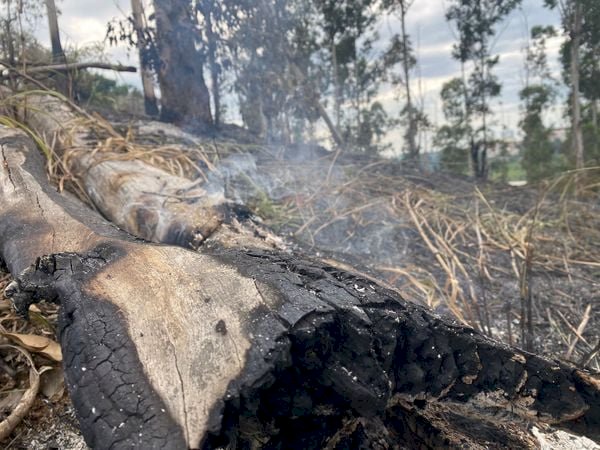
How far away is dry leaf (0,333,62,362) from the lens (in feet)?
3.35

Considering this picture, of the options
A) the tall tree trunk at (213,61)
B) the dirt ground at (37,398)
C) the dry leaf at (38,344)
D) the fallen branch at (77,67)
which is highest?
the tall tree trunk at (213,61)

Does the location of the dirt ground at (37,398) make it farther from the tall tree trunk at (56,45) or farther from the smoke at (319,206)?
the tall tree trunk at (56,45)

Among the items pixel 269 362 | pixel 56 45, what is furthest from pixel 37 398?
pixel 56 45

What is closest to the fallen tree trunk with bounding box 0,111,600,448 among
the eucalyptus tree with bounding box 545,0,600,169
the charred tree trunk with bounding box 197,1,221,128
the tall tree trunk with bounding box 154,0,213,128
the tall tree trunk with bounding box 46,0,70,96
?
the tall tree trunk with bounding box 46,0,70,96

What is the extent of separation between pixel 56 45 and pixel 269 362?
3.92 meters

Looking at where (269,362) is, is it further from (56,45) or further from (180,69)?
(180,69)

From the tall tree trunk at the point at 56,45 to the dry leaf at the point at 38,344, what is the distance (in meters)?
3.01

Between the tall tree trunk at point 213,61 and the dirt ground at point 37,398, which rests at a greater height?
the tall tree trunk at point 213,61

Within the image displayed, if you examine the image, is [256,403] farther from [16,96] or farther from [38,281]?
[16,96]

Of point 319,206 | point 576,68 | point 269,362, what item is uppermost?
point 576,68

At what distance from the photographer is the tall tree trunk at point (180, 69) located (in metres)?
3.97

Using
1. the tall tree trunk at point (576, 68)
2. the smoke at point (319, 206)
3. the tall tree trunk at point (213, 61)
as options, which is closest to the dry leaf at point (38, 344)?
the smoke at point (319, 206)

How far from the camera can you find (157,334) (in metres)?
0.68

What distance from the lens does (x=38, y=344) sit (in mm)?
1029
